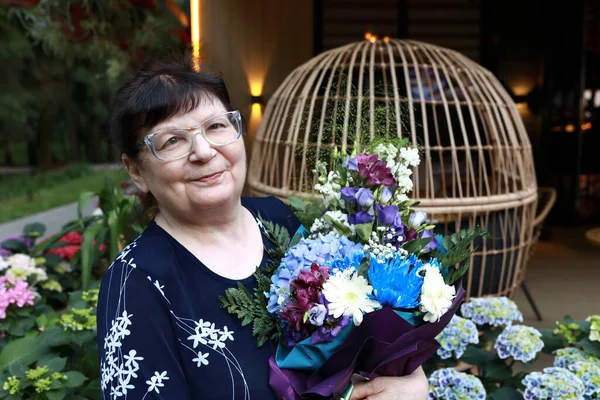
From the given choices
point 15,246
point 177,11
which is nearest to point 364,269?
point 15,246

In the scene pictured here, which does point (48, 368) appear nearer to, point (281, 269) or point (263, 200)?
point (263, 200)

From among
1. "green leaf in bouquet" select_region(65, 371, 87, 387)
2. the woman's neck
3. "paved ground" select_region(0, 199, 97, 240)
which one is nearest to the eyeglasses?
the woman's neck

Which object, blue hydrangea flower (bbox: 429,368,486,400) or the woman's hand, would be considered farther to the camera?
blue hydrangea flower (bbox: 429,368,486,400)

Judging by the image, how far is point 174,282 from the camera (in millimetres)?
957

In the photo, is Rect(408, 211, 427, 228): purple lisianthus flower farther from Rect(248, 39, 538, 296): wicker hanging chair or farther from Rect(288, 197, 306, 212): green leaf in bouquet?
Rect(248, 39, 538, 296): wicker hanging chair

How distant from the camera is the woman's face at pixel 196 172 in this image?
965 mm

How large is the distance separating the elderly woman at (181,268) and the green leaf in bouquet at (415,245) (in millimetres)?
222

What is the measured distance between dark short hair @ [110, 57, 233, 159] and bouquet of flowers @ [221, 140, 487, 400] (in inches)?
11.0

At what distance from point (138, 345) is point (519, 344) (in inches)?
45.9

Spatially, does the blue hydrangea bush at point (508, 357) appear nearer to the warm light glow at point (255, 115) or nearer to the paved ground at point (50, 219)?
the warm light glow at point (255, 115)

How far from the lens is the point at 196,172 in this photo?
970 millimetres

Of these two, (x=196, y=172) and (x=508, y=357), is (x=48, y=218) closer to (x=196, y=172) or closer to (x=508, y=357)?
(x=508, y=357)

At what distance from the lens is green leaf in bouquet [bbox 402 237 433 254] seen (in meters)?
1.00

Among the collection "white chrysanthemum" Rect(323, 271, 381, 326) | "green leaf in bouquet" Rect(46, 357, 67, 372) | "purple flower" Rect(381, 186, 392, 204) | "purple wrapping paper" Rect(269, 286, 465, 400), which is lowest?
"green leaf in bouquet" Rect(46, 357, 67, 372)
